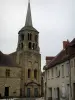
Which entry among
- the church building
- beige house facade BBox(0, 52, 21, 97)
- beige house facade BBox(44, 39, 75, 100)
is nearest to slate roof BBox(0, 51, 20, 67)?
beige house facade BBox(0, 52, 21, 97)

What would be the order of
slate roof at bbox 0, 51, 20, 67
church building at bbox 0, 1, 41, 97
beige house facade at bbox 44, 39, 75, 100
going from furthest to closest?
church building at bbox 0, 1, 41, 97 < slate roof at bbox 0, 51, 20, 67 < beige house facade at bbox 44, 39, 75, 100

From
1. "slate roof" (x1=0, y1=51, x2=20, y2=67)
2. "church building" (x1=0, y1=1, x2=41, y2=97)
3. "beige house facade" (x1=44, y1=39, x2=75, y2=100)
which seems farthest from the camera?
"church building" (x1=0, y1=1, x2=41, y2=97)

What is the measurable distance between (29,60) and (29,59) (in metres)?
0.30

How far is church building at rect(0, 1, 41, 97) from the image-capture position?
206 ft

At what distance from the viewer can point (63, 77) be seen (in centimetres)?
2455

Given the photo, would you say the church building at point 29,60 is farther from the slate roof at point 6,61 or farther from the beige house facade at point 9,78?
the slate roof at point 6,61

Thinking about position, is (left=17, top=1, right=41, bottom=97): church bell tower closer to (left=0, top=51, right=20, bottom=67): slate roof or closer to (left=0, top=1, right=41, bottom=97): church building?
(left=0, top=1, right=41, bottom=97): church building

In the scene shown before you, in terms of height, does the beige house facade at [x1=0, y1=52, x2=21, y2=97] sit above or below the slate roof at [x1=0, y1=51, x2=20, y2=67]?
below

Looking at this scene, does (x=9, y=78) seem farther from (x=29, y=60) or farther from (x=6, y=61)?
(x=29, y=60)

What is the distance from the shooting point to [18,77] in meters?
59.9

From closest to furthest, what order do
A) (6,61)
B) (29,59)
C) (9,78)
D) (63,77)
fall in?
1. (63,77)
2. (9,78)
3. (6,61)
4. (29,59)

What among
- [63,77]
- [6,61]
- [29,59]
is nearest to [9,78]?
[6,61]

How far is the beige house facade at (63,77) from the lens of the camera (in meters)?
22.1

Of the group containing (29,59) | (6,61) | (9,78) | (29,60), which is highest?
(29,59)
